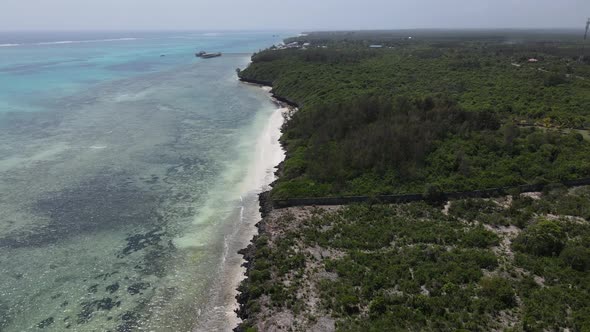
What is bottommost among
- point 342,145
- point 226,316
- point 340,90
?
point 226,316

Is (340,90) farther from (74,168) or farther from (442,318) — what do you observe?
(442,318)

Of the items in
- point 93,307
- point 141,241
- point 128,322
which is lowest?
point 128,322

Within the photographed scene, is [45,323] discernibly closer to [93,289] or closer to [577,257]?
[93,289]

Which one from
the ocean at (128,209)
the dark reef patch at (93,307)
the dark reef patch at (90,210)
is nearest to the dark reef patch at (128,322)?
the ocean at (128,209)

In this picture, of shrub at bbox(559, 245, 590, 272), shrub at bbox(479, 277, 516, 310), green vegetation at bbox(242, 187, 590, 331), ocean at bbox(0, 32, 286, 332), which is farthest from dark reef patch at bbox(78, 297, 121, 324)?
shrub at bbox(559, 245, 590, 272)

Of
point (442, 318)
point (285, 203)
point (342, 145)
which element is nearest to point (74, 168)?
point (285, 203)

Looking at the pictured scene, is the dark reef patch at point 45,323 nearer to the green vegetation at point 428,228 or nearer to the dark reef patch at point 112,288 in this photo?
the dark reef patch at point 112,288

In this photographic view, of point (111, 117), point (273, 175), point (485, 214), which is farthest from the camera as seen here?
point (111, 117)

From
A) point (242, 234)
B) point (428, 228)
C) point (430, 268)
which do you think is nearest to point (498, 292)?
point (430, 268)
